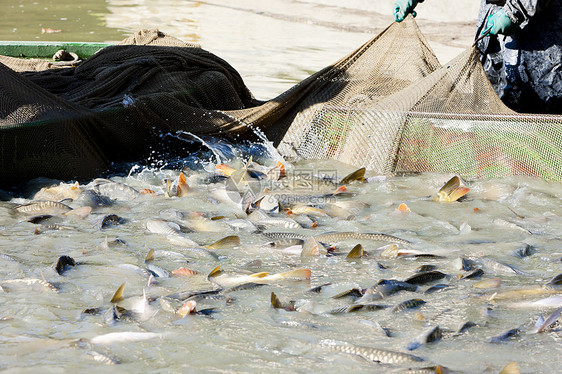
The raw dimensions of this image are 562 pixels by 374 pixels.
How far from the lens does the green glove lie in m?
5.07

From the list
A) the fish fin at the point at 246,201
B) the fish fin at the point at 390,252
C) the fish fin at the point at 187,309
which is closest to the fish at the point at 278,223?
the fish fin at the point at 246,201

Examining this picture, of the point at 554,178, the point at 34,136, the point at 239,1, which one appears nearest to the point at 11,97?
the point at 34,136

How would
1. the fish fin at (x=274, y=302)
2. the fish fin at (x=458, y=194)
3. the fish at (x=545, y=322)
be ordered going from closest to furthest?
the fish at (x=545, y=322), the fish fin at (x=274, y=302), the fish fin at (x=458, y=194)

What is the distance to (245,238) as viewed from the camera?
12.2ft

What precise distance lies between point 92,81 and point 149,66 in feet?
1.76

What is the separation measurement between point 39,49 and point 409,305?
6286mm

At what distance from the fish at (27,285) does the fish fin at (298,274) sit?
111 cm

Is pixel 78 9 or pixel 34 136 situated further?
pixel 78 9

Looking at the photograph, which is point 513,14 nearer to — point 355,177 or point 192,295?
point 355,177

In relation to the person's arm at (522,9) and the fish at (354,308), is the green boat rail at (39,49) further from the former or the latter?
the fish at (354,308)

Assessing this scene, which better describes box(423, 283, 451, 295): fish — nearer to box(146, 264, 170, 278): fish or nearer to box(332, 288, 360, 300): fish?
box(332, 288, 360, 300): fish

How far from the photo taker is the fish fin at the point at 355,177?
4836mm

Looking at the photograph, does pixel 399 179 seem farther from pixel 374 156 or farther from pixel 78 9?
pixel 78 9

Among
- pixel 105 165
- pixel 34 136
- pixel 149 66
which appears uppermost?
pixel 149 66
